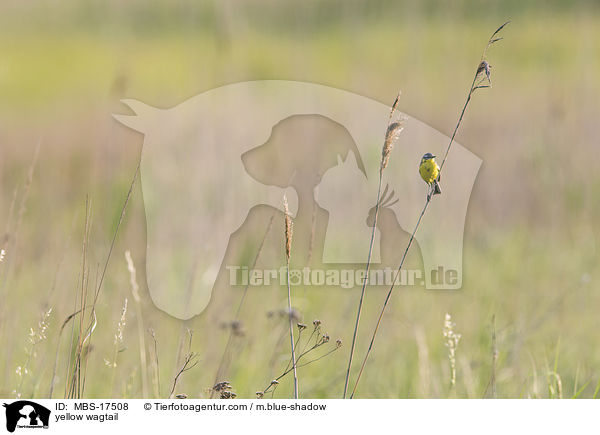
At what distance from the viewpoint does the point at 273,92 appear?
2.98 m

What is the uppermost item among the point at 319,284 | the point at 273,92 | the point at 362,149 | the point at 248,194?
the point at 273,92

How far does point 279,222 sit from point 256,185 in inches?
13.2

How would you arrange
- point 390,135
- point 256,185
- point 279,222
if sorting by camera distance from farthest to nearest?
point 279,222
point 256,185
point 390,135

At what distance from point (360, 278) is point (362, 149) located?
1.71 feet

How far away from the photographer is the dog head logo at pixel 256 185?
221cm

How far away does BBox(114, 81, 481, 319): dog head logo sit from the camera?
2209 millimetres

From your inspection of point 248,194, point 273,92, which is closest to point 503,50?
point 273,92

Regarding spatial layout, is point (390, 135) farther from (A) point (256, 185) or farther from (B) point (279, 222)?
(B) point (279, 222)

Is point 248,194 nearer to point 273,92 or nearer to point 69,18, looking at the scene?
point 273,92

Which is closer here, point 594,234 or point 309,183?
point 309,183
